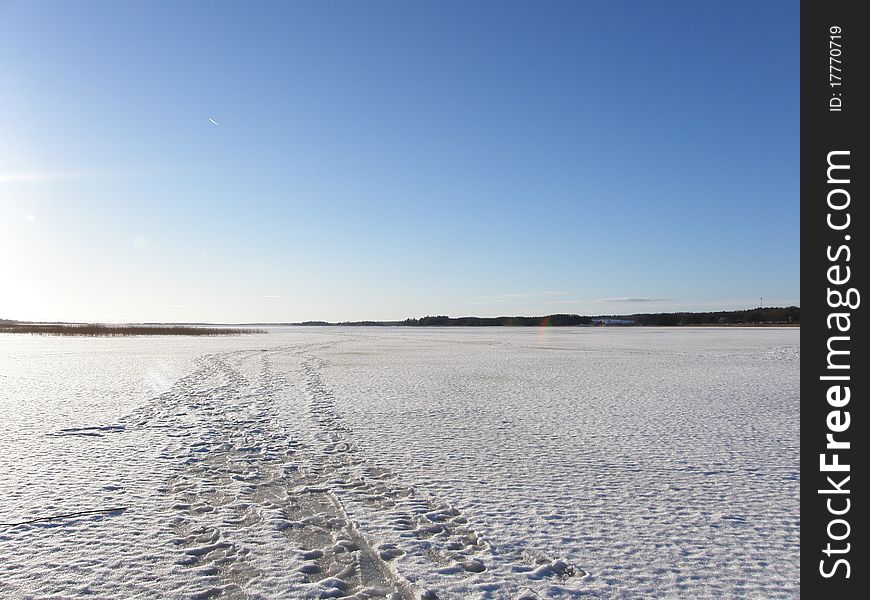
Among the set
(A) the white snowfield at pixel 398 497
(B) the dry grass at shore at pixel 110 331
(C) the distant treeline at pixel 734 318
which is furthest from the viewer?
(C) the distant treeline at pixel 734 318

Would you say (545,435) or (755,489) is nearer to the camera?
(755,489)

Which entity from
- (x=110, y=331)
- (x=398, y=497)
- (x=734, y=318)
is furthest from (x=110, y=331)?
(x=734, y=318)

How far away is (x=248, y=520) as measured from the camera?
497 centimetres

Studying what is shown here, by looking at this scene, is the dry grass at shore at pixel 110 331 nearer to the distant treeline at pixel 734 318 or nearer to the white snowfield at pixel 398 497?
the white snowfield at pixel 398 497

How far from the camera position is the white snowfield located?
3.92m

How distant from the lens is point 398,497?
18.6 feet

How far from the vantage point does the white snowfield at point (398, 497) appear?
154 inches

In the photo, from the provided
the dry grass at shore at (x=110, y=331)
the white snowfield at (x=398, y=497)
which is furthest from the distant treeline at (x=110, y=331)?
the white snowfield at (x=398, y=497)

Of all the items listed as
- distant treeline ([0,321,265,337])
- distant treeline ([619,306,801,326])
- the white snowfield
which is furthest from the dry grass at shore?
distant treeline ([619,306,801,326])

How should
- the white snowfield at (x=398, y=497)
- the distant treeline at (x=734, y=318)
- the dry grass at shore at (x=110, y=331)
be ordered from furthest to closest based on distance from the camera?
the distant treeline at (x=734, y=318)
the dry grass at shore at (x=110, y=331)
the white snowfield at (x=398, y=497)

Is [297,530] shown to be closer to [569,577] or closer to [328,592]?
[328,592]

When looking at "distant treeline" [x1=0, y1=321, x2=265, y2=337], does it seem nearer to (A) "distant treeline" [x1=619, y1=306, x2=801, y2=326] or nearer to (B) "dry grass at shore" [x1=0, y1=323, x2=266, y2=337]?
(B) "dry grass at shore" [x1=0, y1=323, x2=266, y2=337]

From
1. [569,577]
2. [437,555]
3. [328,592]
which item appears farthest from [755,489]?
[328,592]

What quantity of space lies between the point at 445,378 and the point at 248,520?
38.9ft
